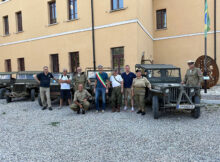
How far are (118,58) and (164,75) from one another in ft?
14.8

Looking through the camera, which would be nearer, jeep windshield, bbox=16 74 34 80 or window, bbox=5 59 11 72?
jeep windshield, bbox=16 74 34 80

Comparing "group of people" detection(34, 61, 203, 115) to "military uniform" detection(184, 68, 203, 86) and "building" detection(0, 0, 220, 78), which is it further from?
"building" detection(0, 0, 220, 78)

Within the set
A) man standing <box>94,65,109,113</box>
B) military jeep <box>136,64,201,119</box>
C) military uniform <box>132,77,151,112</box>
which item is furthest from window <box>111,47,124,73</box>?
military jeep <box>136,64,201,119</box>

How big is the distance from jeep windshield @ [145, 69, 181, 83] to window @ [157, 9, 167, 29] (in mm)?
8977

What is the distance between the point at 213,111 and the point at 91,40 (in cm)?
814

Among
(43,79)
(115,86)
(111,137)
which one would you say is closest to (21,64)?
(43,79)

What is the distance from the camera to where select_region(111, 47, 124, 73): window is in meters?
10.6

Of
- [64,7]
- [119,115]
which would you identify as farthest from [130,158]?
[64,7]

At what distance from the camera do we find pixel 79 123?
17.0 feet

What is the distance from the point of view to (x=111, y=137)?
4043mm

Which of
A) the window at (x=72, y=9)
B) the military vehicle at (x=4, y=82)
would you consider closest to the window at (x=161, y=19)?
the window at (x=72, y=9)

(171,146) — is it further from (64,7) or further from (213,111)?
(64,7)

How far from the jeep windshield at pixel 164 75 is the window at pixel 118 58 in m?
3.92

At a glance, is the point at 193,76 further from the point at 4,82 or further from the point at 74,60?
the point at 4,82
